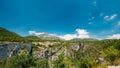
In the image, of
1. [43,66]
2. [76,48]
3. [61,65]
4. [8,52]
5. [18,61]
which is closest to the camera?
[61,65]

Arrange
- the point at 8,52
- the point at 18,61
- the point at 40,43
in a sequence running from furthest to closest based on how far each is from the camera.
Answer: the point at 40,43 < the point at 8,52 < the point at 18,61

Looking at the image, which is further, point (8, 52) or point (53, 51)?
point (53, 51)

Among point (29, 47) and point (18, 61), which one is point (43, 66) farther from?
point (29, 47)

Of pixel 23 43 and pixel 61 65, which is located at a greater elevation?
pixel 23 43

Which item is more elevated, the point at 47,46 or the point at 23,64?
the point at 47,46

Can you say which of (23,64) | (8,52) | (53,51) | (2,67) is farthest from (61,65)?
(53,51)

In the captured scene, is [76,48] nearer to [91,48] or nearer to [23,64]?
[91,48]

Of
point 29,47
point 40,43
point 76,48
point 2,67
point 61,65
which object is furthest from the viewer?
point 76,48

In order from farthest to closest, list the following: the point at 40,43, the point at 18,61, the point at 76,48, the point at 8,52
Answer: the point at 76,48 → the point at 40,43 → the point at 8,52 → the point at 18,61

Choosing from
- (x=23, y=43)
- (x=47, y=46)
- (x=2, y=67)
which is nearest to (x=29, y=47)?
(x=23, y=43)
